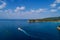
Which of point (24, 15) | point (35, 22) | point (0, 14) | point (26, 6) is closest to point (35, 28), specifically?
point (35, 22)

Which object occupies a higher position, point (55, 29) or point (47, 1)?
point (47, 1)

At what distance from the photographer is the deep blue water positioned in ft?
7.66

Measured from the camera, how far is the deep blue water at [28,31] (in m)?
2.34

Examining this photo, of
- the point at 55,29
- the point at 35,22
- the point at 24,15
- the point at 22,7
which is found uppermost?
the point at 22,7

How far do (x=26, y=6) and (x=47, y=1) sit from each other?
469 millimetres

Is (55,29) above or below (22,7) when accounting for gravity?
below

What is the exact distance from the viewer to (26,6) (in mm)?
2354

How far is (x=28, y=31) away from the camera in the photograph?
7.76ft

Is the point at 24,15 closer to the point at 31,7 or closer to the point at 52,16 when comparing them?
the point at 31,7

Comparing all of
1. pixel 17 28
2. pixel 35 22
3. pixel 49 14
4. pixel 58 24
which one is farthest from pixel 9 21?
pixel 58 24

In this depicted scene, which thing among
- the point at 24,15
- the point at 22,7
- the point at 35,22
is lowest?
the point at 35,22

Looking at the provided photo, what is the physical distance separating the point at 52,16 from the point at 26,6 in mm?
603

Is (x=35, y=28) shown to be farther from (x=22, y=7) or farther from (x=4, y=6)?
(x=4, y=6)

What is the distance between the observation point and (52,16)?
2.37 m
